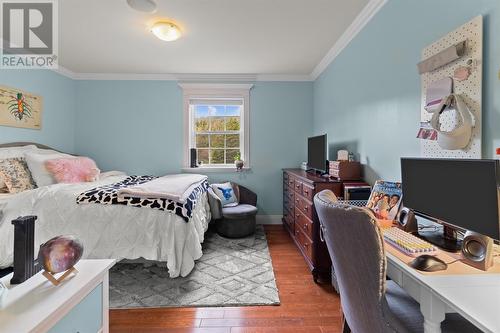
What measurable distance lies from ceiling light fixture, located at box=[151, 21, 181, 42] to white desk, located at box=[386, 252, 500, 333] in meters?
2.71

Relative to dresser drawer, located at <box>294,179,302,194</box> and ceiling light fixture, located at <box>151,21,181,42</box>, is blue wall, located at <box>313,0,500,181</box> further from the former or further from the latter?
ceiling light fixture, located at <box>151,21,181,42</box>

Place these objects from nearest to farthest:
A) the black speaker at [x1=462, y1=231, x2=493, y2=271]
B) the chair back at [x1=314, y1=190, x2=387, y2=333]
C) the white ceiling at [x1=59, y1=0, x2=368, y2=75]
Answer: the chair back at [x1=314, y1=190, x2=387, y2=333], the black speaker at [x1=462, y1=231, x2=493, y2=271], the white ceiling at [x1=59, y1=0, x2=368, y2=75]

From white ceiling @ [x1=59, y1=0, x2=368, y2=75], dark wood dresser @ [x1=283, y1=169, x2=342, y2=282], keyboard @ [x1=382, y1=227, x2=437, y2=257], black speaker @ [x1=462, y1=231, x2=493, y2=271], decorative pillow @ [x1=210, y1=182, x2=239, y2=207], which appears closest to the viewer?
black speaker @ [x1=462, y1=231, x2=493, y2=271]

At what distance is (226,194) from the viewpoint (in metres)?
3.73

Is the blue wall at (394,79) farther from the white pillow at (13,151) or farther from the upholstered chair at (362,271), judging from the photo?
the white pillow at (13,151)

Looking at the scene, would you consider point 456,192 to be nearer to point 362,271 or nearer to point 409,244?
point 409,244

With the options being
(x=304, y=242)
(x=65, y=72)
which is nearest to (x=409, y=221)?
(x=304, y=242)

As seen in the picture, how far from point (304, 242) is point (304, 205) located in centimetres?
40

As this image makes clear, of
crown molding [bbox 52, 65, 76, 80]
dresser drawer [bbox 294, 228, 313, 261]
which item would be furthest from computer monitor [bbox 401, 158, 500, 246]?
crown molding [bbox 52, 65, 76, 80]

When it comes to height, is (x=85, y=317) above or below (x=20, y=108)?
below

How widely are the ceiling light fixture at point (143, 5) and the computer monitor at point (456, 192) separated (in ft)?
7.68

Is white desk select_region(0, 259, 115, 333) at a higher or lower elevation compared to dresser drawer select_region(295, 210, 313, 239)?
higher

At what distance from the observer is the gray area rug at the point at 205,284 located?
203 cm

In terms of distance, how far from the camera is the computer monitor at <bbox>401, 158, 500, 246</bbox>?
93cm
